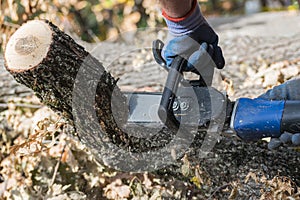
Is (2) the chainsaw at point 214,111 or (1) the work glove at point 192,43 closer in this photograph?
(2) the chainsaw at point 214,111

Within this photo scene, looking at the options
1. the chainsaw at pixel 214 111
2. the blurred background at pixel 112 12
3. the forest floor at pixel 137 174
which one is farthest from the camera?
the blurred background at pixel 112 12

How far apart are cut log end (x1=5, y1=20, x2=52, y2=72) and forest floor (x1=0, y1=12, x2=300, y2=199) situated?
14.3 inches

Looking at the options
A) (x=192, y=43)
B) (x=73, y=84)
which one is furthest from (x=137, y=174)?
(x=192, y=43)

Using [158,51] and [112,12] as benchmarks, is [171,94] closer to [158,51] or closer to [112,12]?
[158,51]

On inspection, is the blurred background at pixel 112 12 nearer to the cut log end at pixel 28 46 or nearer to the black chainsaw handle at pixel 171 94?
the cut log end at pixel 28 46

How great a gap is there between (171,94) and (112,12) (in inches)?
188

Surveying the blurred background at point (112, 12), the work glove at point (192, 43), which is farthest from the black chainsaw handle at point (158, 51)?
the blurred background at point (112, 12)

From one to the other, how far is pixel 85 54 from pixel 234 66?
1673mm

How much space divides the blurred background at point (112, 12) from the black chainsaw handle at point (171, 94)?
6.45ft

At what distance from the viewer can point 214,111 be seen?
6.46 ft

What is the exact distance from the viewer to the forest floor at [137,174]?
2270mm

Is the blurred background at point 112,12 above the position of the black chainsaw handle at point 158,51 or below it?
below

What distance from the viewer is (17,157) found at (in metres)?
2.70

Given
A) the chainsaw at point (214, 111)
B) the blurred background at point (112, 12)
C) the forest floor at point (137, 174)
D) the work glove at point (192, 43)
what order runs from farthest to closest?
1. the blurred background at point (112, 12)
2. the forest floor at point (137, 174)
3. the work glove at point (192, 43)
4. the chainsaw at point (214, 111)
